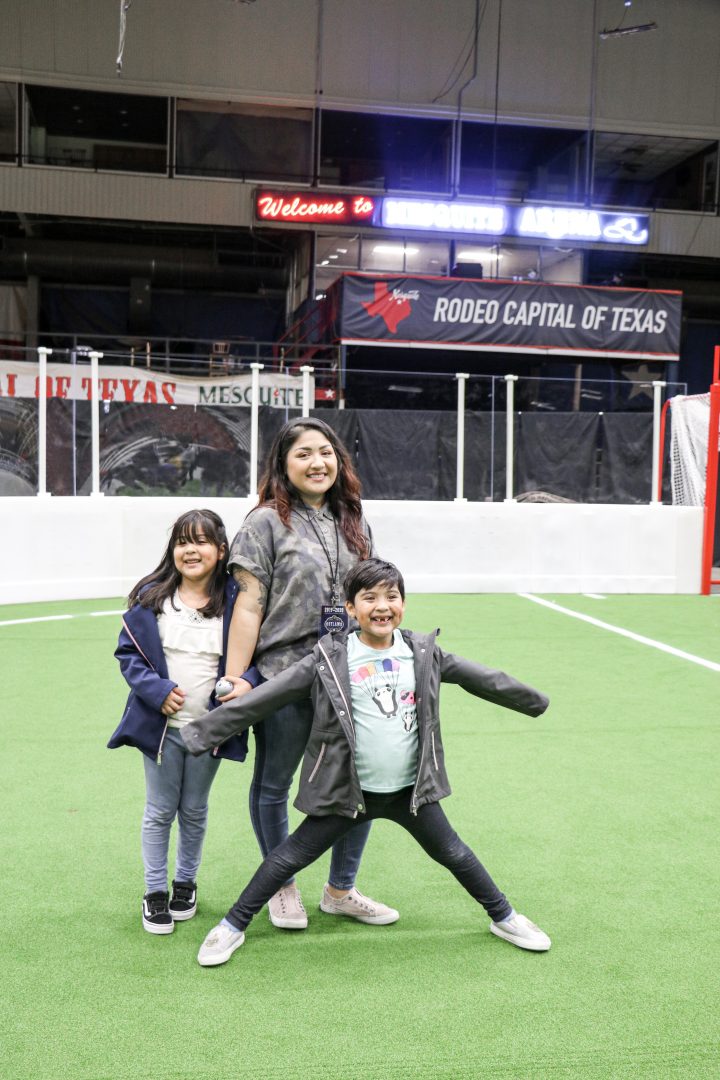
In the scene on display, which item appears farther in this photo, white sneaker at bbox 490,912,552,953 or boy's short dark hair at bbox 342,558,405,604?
white sneaker at bbox 490,912,552,953

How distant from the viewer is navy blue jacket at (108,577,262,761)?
3430 millimetres

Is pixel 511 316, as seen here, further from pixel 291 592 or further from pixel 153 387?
pixel 291 592

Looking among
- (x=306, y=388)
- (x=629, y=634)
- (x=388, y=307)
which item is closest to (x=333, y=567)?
(x=629, y=634)

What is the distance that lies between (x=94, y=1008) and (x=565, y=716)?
14.0 ft

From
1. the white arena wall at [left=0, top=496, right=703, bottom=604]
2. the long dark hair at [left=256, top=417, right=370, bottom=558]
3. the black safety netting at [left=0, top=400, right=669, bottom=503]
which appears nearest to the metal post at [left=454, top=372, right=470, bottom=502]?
the black safety netting at [left=0, top=400, right=669, bottom=503]

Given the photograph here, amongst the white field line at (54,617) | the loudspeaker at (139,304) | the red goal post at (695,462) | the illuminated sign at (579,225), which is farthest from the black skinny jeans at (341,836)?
the loudspeaker at (139,304)

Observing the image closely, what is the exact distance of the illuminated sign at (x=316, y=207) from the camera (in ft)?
72.7

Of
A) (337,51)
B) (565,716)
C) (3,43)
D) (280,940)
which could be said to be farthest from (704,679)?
(3,43)

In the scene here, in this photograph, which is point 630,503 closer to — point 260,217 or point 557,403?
point 557,403

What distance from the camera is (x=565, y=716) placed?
6699 millimetres

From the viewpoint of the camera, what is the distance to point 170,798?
3.54 meters

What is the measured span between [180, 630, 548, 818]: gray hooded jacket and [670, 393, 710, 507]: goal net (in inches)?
414

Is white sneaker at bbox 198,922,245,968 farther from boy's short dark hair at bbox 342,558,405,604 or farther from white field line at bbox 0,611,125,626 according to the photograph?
white field line at bbox 0,611,125,626

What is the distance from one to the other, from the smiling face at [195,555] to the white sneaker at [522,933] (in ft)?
5.07
